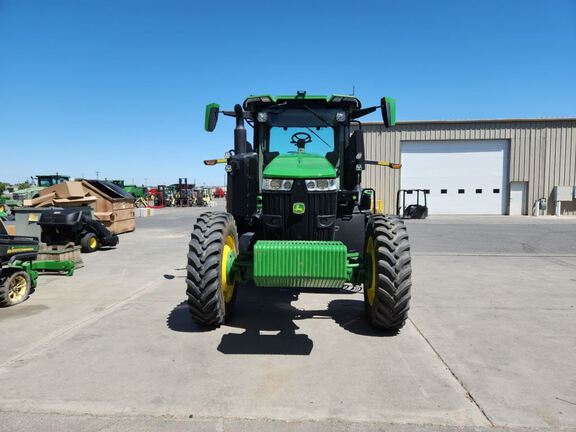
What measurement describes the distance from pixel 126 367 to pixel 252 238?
86.6 inches

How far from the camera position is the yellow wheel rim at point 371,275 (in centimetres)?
423

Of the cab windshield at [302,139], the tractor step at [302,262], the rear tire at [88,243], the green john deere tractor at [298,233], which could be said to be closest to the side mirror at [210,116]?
the green john deere tractor at [298,233]

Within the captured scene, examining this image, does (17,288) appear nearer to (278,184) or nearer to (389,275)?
(278,184)

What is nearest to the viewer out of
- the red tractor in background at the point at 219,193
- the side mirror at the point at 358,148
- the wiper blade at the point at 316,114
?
the side mirror at the point at 358,148

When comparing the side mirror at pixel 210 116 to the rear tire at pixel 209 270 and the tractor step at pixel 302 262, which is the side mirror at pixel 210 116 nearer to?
the rear tire at pixel 209 270

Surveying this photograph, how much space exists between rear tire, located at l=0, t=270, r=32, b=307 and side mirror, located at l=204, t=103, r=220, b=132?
337 cm

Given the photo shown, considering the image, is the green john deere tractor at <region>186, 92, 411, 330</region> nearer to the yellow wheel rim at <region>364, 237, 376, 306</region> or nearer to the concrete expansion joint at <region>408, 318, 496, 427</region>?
the yellow wheel rim at <region>364, 237, 376, 306</region>

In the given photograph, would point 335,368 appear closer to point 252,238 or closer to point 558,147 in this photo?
point 252,238

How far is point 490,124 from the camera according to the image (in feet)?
80.6

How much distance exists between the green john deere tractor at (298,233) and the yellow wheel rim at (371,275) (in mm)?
11

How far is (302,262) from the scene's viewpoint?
3645 millimetres

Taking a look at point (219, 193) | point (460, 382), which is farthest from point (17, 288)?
point (219, 193)

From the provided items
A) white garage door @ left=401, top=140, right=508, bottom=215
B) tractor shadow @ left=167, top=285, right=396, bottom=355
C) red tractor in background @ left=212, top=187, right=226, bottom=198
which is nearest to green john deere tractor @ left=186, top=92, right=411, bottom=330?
tractor shadow @ left=167, top=285, right=396, bottom=355

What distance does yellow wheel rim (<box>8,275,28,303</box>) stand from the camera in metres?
5.40
